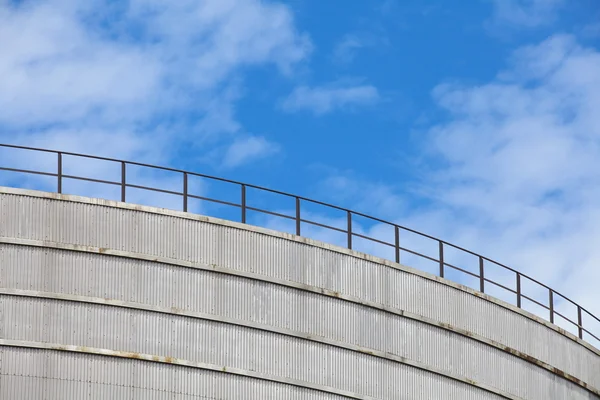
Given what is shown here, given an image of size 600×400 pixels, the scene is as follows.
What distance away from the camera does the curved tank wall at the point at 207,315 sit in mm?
45531

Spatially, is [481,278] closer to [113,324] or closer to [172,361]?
[172,361]

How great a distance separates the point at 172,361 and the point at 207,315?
188 centimetres

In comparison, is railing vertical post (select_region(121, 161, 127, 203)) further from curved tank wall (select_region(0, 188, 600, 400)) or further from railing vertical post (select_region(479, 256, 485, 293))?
railing vertical post (select_region(479, 256, 485, 293))

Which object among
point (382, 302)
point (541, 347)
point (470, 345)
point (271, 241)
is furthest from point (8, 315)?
point (541, 347)

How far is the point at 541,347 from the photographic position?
2234 inches

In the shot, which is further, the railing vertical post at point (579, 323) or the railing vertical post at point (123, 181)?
the railing vertical post at point (579, 323)

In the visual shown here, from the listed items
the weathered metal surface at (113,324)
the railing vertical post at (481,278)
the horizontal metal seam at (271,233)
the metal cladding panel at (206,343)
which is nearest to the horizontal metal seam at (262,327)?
the weathered metal surface at (113,324)

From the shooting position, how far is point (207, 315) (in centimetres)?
4756

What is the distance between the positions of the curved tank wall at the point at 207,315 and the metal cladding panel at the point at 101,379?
0.03m

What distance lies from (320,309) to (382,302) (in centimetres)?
262

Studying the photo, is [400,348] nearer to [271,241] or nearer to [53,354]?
[271,241]

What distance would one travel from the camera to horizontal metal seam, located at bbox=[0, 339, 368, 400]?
4509cm

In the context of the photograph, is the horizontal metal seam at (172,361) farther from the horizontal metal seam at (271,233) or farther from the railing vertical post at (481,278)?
the railing vertical post at (481,278)

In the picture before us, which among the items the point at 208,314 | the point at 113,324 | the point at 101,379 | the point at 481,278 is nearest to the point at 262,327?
the point at 208,314
